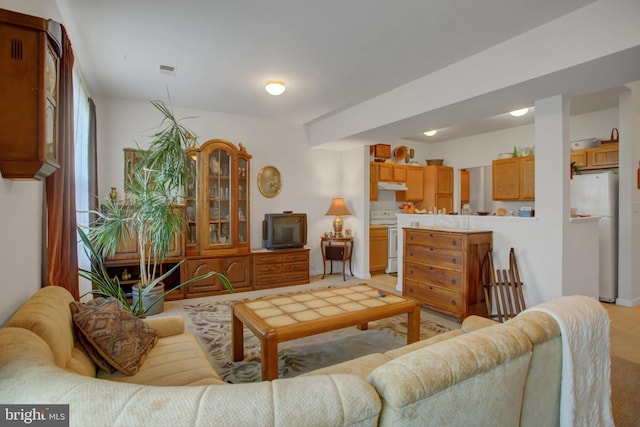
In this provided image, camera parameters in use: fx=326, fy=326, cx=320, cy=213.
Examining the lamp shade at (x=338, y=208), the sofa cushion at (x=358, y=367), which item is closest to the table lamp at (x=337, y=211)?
the lamp shade at (x=338, y=208)

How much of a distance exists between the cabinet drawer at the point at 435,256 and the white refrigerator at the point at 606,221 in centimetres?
219

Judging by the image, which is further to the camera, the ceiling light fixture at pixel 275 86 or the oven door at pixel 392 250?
the oven door at pixel 392 250

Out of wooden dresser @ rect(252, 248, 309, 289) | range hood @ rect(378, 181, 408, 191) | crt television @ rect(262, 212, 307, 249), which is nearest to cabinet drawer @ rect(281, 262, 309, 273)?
wooden dresser @ rect(252, 248, 309, 289)

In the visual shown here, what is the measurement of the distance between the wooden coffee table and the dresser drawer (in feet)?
3.45

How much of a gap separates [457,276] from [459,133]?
383 cm

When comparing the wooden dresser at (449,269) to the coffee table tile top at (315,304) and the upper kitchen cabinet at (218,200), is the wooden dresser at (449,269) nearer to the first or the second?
the coffee table tile top at (315,304)

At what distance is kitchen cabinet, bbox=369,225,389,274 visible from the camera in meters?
5.89

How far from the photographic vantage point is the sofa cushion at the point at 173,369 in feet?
5.08

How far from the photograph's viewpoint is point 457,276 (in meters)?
3.48

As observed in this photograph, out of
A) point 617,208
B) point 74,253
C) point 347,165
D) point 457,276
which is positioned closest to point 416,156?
point 347,165

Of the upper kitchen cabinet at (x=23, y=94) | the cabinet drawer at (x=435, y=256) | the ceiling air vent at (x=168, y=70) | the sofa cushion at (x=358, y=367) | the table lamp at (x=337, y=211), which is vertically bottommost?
the sofa cushion at (x=358, y=367)

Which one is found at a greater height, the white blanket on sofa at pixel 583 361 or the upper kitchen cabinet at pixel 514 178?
the upper kitchen cabinet at pixel 514 178

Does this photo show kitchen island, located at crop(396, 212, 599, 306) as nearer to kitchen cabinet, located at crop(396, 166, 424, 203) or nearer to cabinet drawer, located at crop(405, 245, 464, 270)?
cabinet drawer, located at crop(405, 245, 464, 270)

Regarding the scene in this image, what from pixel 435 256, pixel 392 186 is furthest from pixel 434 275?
pixel 392 186
